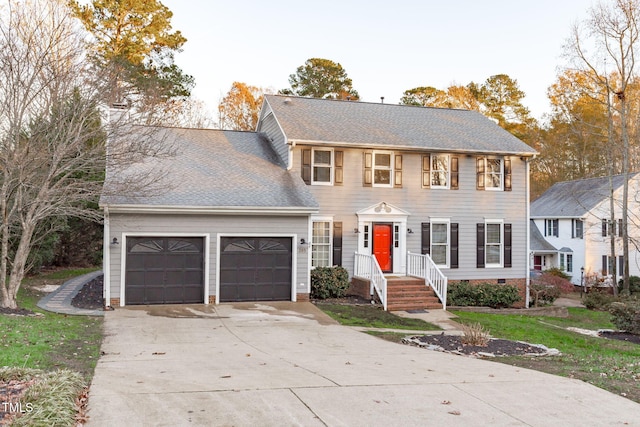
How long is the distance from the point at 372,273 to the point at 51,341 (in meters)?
10.1

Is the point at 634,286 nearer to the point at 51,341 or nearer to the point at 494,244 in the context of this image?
the point at 494,244

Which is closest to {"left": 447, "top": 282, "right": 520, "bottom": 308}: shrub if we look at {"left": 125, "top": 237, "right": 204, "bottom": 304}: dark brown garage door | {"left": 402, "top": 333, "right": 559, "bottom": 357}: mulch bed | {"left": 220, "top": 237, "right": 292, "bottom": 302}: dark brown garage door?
{"left": 220, "top": 237, "right": 292, "bottom": 302}: dark brown garage door

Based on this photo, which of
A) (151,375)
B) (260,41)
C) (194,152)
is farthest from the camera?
(260,41)

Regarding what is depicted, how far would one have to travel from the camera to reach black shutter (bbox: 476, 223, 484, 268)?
2025 cm

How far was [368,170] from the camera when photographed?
63.8ft

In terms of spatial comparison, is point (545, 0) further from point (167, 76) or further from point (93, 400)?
point (167, 76)

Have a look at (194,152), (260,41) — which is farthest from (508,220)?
(260,41)

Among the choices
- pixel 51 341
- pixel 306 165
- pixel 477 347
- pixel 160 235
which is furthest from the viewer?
pixel 306 165

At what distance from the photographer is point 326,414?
19.6 ft

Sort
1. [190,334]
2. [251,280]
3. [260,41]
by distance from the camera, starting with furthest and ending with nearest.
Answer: [260,41] < [251,280] < [190,334]

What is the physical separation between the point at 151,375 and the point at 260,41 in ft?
65.6

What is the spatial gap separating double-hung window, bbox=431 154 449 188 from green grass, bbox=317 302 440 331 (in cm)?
593

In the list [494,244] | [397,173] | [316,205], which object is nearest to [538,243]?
[494,244]

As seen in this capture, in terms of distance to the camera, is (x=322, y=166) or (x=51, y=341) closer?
(x=51, y=341)
